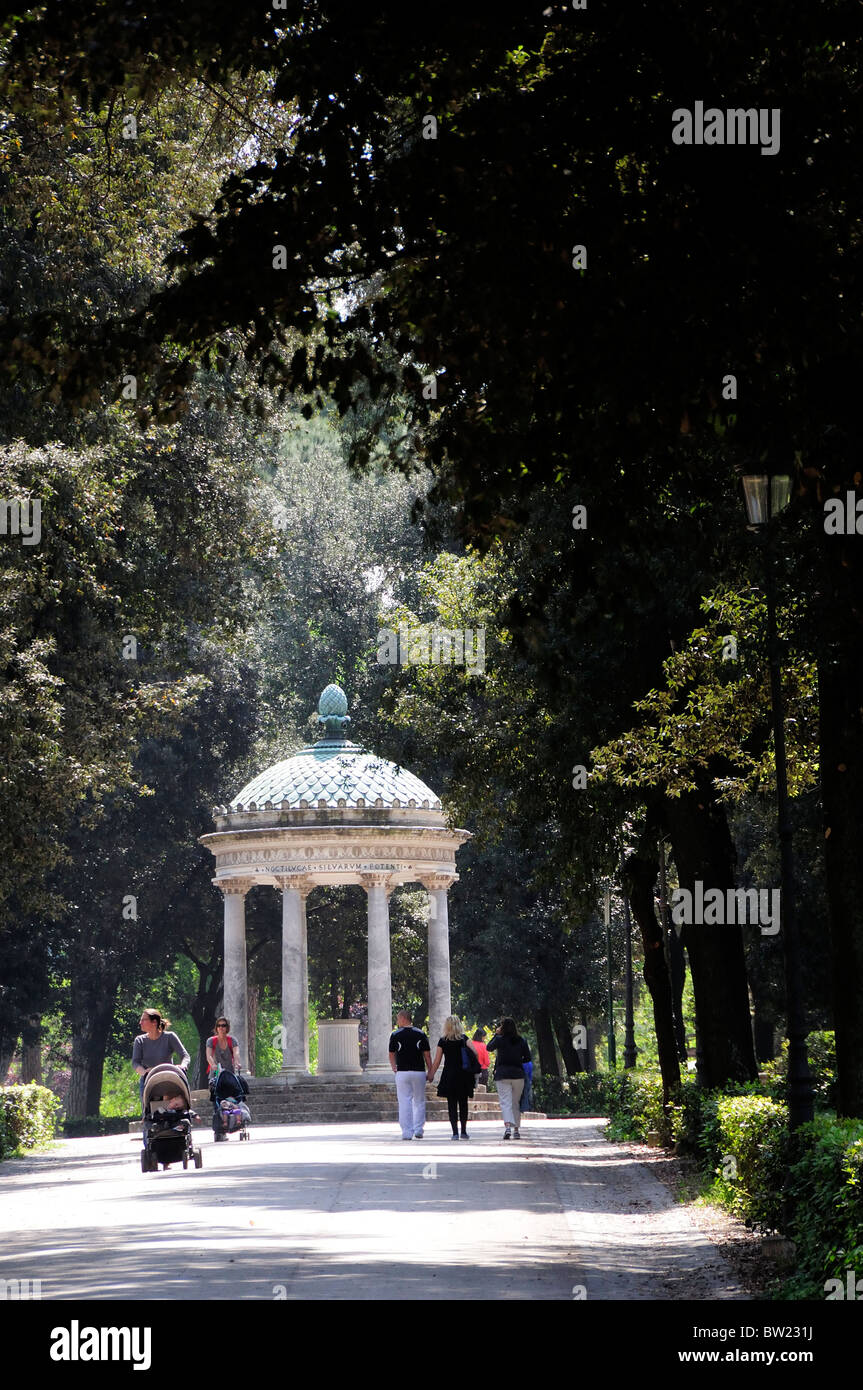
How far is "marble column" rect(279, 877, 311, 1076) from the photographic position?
40.2 meters

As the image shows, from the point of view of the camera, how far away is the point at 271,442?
97.9 ft

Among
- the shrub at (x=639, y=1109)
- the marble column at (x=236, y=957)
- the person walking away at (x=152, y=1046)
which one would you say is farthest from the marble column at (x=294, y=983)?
the person walking away at (x=152, y=1046)

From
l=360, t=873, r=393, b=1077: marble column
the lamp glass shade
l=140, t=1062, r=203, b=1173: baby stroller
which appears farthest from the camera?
l=360, t=873, r=393, b=1077: marble column

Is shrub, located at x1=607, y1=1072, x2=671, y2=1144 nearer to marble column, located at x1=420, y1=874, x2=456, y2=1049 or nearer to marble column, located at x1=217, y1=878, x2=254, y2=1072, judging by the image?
marble column, located at x1=420, y1=874, x2=456, y2=1049

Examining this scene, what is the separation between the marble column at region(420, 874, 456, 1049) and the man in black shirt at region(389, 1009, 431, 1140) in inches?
486

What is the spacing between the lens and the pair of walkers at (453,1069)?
1068 inches

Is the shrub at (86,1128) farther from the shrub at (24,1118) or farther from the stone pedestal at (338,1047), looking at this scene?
the shrub at (24,1118)

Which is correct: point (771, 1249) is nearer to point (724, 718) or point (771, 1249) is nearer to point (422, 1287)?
point (422, 1287)

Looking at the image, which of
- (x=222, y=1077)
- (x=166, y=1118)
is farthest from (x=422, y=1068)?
(x=166, y=1118)

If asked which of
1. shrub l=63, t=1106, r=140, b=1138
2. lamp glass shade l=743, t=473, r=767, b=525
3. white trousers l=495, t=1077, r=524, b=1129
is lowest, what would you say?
shrub l=63, t=1106, r=140, b=1138

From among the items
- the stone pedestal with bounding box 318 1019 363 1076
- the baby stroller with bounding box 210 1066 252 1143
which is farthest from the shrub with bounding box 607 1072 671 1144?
the stone pedestal with bounding box 318 1019 363 1076

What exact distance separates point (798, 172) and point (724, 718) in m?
7.52

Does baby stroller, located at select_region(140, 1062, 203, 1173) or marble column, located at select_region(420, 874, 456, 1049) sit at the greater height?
marble column, located at select_region(420, 874, 456, 1049)
